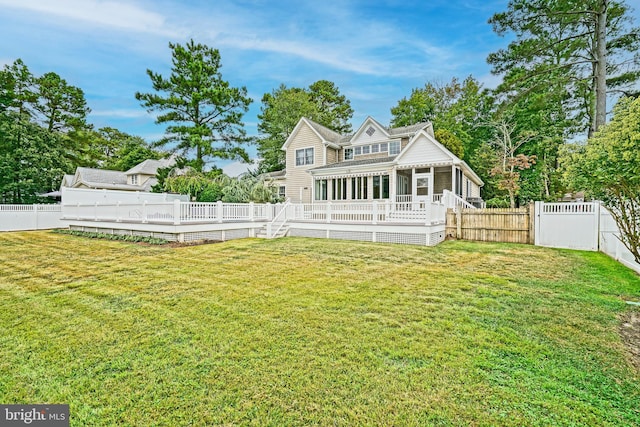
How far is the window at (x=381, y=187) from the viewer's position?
56.8ft

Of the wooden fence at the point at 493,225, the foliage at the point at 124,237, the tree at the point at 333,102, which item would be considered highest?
the tree at the point at 333,102

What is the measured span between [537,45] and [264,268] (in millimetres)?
17847

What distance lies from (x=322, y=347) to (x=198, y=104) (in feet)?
79.9

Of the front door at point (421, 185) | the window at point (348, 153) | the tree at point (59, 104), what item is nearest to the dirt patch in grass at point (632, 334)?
the front door at point (421, 185)

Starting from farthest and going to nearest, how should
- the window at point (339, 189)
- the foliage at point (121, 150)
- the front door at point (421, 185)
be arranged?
the foliage at point (121, 150), the window at point (339, 189), the front door at point (421, 185)

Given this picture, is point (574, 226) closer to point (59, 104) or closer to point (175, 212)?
point (175, 212)

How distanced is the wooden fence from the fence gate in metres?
0.33

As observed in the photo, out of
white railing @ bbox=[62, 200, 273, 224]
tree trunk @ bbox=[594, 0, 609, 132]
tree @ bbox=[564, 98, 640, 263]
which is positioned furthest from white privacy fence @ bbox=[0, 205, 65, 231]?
tree trunk @ bbox=[594, 0, 609, 132]

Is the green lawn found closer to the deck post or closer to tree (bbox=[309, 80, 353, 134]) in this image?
the deck post

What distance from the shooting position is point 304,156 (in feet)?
71.2

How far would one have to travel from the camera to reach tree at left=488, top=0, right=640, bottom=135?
13.7m

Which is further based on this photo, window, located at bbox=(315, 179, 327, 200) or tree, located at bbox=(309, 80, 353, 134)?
tree, located at bbox=(309, 80, 353, 134)

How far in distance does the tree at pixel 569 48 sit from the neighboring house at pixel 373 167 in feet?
17.2

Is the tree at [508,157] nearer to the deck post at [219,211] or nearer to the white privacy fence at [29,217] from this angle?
the deck post at [219,211]
